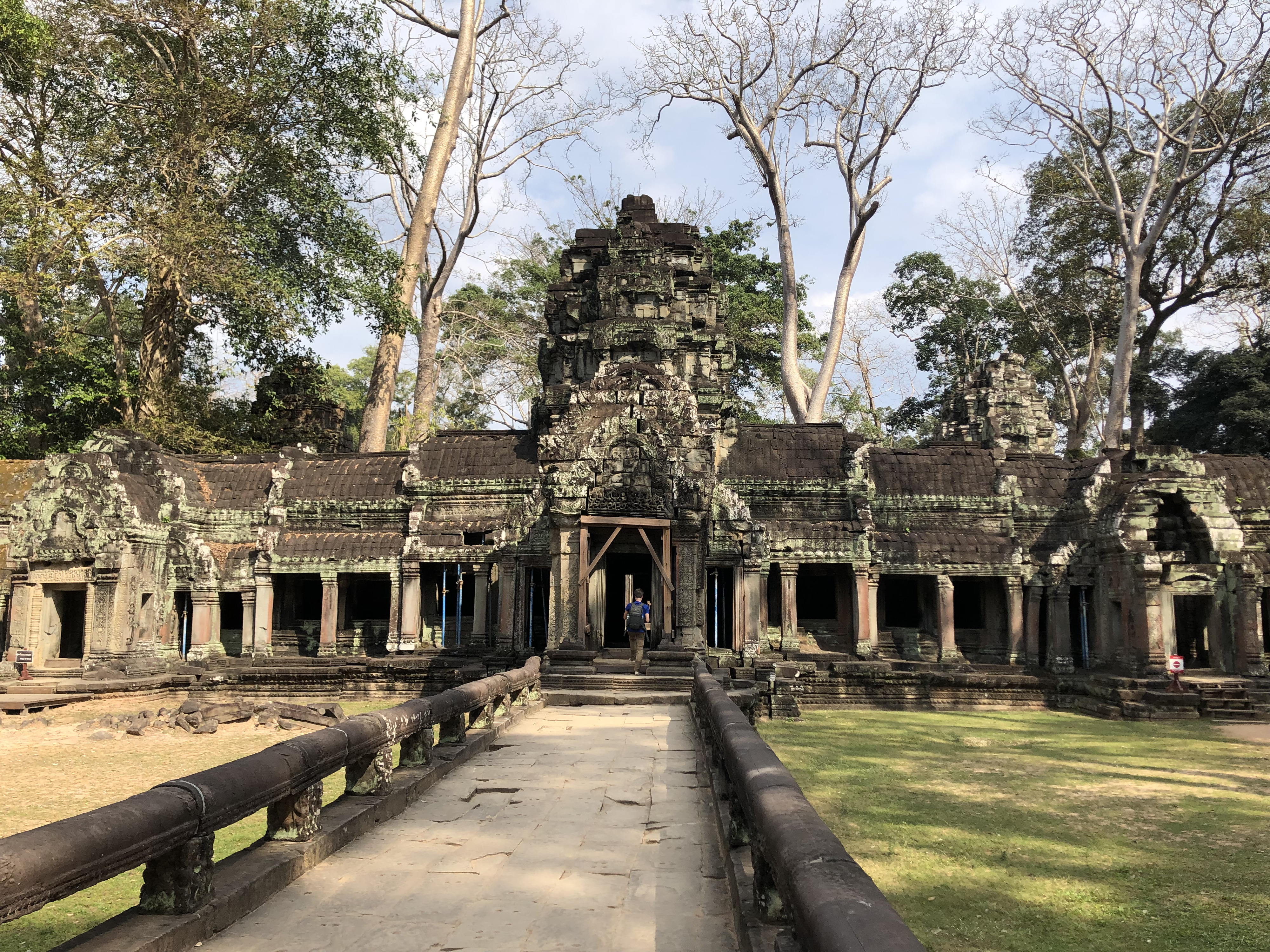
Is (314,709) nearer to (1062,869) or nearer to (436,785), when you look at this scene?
(436,785)

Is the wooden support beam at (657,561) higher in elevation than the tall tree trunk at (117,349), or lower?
lower

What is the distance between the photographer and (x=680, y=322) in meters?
22.6

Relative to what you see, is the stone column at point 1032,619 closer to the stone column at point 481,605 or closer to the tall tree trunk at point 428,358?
the stone column at point 481,605

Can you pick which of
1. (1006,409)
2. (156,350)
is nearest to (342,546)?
(156,350)

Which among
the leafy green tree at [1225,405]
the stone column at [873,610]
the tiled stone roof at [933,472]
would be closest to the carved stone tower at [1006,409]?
the leafy green tree at [1225,405]

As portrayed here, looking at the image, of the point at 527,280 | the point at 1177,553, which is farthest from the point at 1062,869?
the point at 527,280

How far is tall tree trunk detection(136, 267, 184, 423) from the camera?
24.1m

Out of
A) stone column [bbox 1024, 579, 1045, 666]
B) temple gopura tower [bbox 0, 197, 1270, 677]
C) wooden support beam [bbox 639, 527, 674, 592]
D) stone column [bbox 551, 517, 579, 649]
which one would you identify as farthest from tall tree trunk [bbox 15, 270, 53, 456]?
stone column [bbox 1024, 579, 1045, 666]

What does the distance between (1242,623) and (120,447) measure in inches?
969

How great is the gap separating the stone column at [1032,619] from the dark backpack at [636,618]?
9.95 metres

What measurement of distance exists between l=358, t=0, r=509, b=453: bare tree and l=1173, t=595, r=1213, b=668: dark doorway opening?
70.4 ft

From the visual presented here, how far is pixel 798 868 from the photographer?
3047 mm

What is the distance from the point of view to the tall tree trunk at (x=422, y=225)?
27.5 meters

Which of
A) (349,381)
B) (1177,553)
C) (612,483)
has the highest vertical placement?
(349,381)
